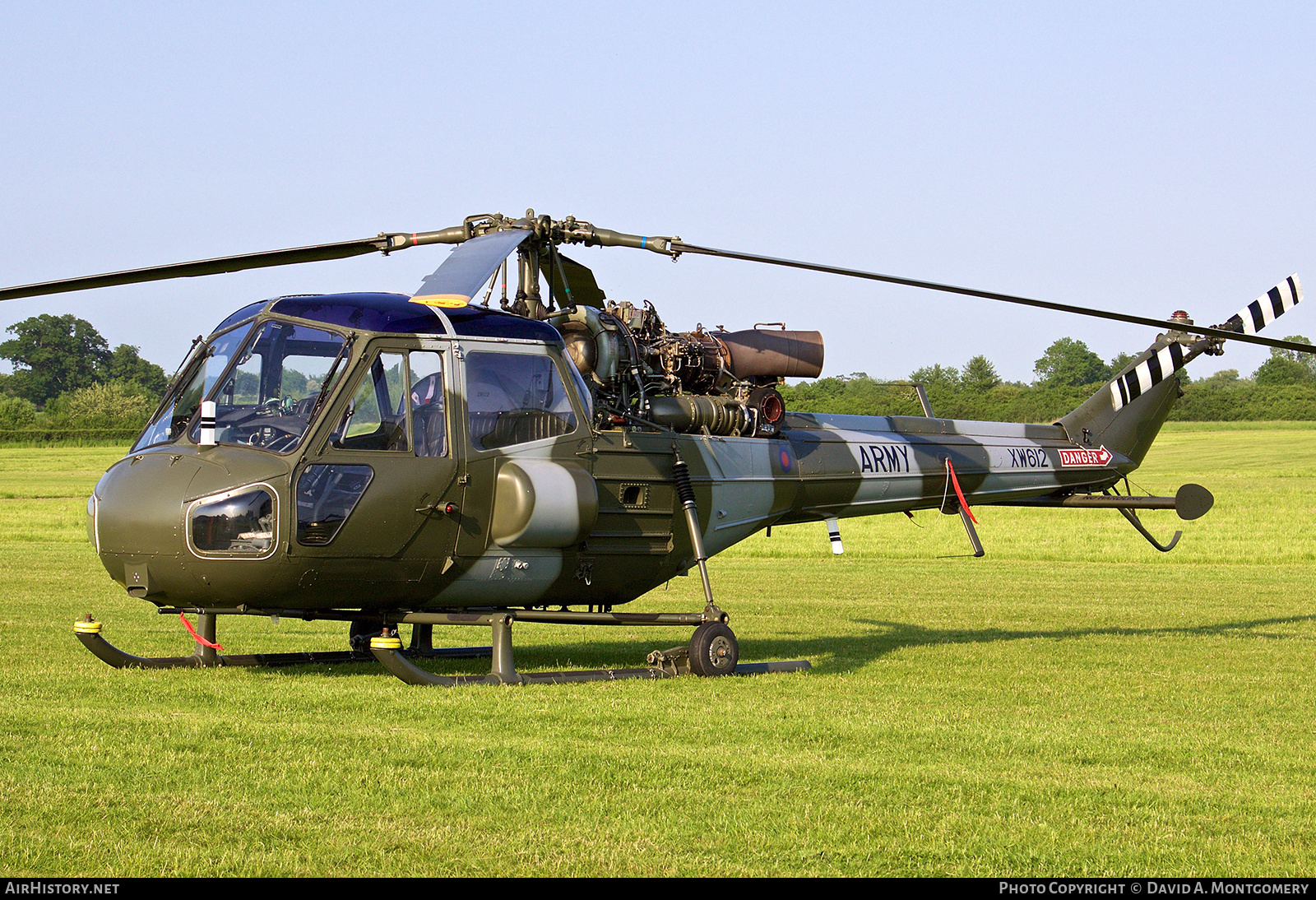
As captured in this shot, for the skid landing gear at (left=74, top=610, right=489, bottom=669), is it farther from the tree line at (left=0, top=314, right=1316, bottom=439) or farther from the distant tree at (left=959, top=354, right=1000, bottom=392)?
the distant tree at (left=959, top=354, right=1000, bottom=392)

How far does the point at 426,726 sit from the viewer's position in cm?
834

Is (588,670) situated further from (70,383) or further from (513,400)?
(70,383)

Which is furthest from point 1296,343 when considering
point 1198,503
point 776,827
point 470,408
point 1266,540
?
point 1266,540

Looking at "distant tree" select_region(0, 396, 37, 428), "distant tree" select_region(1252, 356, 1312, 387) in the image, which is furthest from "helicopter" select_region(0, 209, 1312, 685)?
"distant tree" select_region(0, 396, 37, 428)

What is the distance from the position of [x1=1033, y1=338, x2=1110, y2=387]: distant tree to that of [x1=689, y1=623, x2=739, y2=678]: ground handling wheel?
176 ft

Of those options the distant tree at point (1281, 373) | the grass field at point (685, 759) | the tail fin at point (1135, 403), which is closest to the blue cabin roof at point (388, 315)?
the grass field at point (685, 759)

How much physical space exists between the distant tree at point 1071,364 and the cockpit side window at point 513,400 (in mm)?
54247

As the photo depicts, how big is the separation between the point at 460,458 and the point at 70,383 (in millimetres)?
86586

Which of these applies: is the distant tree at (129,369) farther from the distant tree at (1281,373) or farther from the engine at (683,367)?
the engine at (683,367)

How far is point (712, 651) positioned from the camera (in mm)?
10867

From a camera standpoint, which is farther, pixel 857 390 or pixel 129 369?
pixel 129 369

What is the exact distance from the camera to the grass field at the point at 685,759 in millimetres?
5512

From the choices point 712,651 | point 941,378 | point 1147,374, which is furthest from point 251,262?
point 941,378

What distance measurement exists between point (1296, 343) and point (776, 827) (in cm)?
758
